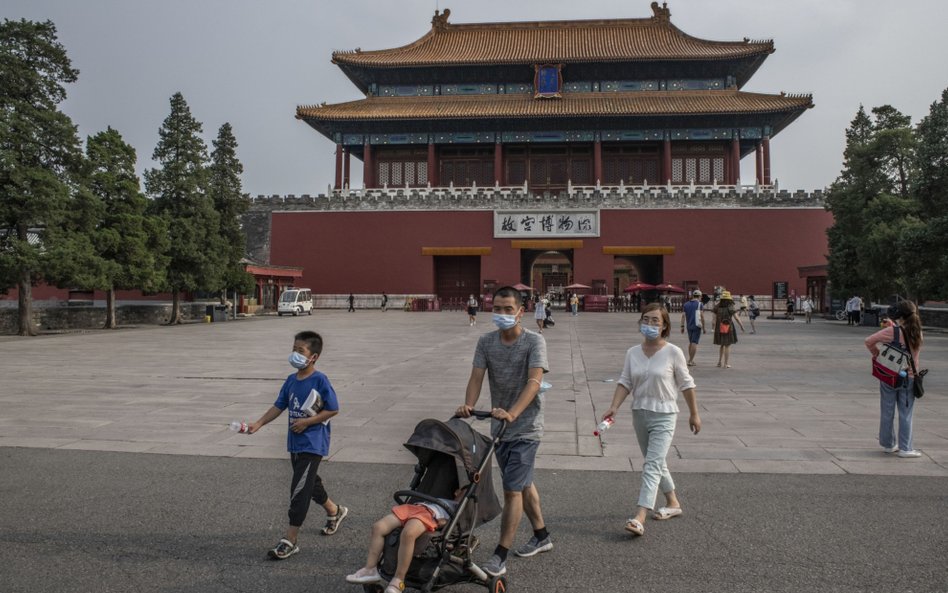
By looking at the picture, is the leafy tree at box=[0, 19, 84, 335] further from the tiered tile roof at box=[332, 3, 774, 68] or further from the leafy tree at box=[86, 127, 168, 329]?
the tiered tile roof at box=[332, 3, 774, 68]

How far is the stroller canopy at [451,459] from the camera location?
2955 mm

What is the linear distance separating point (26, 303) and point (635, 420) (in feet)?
62.9

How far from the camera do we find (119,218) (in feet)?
68.3

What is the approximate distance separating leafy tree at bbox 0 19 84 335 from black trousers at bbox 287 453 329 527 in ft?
56.1

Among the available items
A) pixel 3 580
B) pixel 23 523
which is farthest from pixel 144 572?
pixel 23 523

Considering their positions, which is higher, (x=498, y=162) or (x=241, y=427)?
(x=498, y=162)

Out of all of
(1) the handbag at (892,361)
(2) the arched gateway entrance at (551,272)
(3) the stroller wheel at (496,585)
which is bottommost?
(3) the stroller wheel at (496,585)

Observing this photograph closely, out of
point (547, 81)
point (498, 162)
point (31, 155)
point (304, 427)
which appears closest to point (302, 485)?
point (304, 427)

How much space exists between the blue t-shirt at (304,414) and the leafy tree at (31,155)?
17.0m

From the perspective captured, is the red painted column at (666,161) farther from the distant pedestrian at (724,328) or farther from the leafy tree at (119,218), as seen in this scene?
the distant pedestrian at (724,328)

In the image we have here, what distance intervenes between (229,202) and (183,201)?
164 inches

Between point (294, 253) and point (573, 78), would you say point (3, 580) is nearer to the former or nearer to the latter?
point (294, 253)

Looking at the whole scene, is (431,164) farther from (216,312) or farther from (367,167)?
(216,312)

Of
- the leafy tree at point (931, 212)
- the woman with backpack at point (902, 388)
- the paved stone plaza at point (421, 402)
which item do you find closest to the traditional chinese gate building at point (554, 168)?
the leafy tree at point (931, 212)
